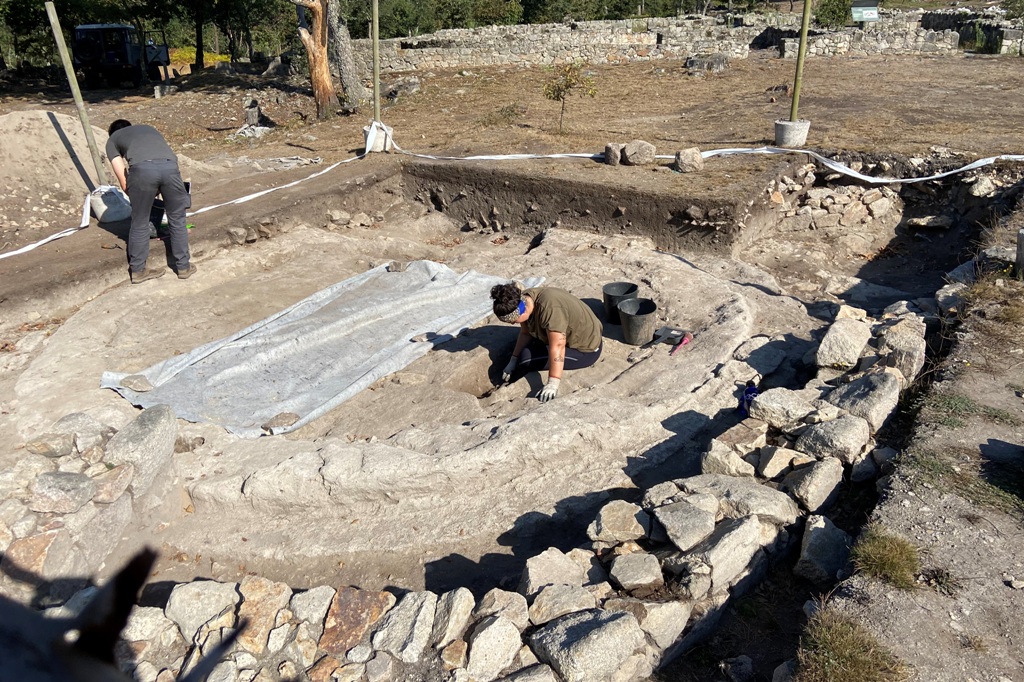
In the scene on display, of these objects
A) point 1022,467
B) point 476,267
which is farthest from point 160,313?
point 1022,467

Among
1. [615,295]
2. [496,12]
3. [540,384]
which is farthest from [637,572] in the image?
[496,12]

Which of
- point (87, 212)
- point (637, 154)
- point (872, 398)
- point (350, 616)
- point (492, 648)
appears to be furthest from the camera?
point (637, 154)

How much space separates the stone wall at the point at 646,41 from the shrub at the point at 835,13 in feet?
3.06

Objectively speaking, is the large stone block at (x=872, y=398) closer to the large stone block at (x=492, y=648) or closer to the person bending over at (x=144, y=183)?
the large stone block at (x=492, y=648)

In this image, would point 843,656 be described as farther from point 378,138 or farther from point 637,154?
point 378,138

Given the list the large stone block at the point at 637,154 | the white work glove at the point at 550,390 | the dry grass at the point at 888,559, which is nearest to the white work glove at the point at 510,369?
the white work glove at the point at 550,390

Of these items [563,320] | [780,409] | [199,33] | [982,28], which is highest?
[199,33]

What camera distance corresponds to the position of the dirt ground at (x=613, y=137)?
3277mm

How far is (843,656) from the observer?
8.90 ft

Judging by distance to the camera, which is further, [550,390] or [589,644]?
[550,390]

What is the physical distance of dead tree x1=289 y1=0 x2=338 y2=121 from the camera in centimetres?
1360

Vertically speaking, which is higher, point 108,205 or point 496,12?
point 496,12

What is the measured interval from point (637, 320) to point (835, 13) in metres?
20.7

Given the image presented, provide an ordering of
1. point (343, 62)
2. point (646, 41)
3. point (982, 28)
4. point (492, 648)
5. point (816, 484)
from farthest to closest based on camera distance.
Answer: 1. point (646, 41)
2. point (982, 28)
3. point (343, 62)
4. point (816, 484)
5. point (492, 648)
